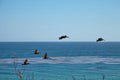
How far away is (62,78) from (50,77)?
189 centimetres

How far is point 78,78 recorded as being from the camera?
1665 inches

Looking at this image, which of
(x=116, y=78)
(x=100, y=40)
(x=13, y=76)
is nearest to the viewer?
(x=100, y=40)

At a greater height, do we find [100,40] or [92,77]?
[100,40]

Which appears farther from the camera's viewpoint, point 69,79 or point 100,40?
point 69,79

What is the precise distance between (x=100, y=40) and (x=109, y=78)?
38.7m

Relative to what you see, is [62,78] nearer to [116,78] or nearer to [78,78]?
[78,78]

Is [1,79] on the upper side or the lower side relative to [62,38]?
lower

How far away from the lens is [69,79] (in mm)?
42125

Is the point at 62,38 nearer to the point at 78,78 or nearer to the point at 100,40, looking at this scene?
the point at 100,40

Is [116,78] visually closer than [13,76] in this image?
Yes

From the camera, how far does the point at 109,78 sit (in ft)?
138

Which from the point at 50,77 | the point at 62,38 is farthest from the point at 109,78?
the point at 62,38

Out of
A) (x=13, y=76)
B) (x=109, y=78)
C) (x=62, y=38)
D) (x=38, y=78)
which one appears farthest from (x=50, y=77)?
(x=62, y=38)

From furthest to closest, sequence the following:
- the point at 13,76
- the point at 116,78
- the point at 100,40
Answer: the point at 13,76 < the point at 116,78 < the point at 100,40
